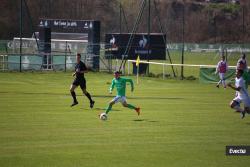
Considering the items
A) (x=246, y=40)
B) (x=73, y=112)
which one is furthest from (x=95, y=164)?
(x=246, y=40)

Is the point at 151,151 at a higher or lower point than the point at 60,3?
lower

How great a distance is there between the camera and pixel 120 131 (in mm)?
19734

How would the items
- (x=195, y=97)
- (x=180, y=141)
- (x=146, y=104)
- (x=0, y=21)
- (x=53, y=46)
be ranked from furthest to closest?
(x=0, y=21) → (x=53, y=46) → (x=195, y=97) → (x=146, y=104) → (x=180, y=141)

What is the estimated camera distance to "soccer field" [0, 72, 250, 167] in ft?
49.9

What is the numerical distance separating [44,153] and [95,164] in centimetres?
183

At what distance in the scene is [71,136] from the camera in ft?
61.0

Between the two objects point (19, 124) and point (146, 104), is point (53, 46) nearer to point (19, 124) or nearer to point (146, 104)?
point (146, 104)

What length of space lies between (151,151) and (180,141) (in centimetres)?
189

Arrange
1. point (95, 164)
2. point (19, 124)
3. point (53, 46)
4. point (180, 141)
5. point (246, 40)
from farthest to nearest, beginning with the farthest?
point (246, 40)
point (53, 46)
point (19, 124)
point (180, 141)
point (95, 164)

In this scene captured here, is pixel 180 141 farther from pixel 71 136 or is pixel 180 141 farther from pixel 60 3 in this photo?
pixel 60 3

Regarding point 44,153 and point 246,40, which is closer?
point 44,153

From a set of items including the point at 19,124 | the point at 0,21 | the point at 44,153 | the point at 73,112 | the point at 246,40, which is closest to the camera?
the point at 44,153

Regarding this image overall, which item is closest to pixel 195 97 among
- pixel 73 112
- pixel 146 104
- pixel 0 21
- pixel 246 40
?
pixel 146 104

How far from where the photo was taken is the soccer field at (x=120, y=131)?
15.2m
